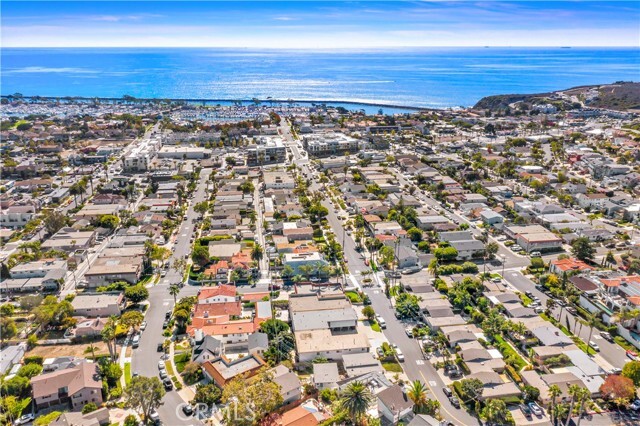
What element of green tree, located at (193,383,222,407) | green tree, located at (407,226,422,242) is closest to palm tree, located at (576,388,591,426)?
green tree, located at (193,383,222,407)

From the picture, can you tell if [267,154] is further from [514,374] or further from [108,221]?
[514,374]

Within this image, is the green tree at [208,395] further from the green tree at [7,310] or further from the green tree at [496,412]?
the green tree at [7,310]

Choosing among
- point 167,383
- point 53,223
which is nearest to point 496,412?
point 167,383

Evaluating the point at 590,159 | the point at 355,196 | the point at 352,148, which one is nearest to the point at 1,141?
the point at 352,148

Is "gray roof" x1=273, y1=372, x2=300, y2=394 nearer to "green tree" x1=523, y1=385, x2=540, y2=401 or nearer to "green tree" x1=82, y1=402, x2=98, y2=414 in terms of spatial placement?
"green tree" x1=82, y1=402, x2=98, y2=414

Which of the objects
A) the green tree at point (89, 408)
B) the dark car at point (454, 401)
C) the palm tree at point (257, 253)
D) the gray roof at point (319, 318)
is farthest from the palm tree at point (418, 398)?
the palm tree at point (257, 253)

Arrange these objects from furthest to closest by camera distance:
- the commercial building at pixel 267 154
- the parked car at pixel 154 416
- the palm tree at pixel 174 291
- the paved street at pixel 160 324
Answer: the commercial building at pixel 267 154, the palm tree at pixel 174 291, the paved street at pixel 160 324, the parked car at pixel 154 416
